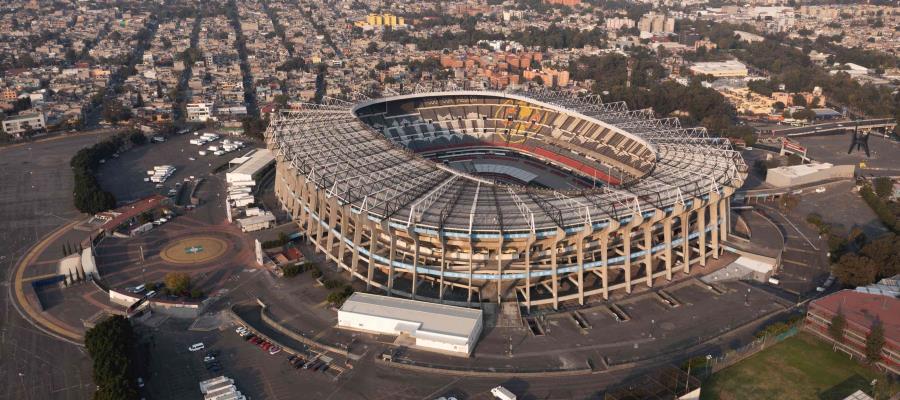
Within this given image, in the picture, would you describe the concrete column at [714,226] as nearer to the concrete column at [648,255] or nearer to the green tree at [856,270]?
the concrete column at [648,255]

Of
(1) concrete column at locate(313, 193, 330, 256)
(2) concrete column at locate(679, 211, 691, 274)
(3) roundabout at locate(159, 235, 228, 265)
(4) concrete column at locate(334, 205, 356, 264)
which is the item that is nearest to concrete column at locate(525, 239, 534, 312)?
(4) concrete column at locate(334, 205, 356, 264)

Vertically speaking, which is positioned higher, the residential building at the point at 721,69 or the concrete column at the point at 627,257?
the residential building at the point at 721,69

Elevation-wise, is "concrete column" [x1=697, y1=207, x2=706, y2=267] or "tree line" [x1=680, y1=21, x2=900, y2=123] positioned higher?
"tree line" [x1=680, y1=21, x2=900, y2=123]

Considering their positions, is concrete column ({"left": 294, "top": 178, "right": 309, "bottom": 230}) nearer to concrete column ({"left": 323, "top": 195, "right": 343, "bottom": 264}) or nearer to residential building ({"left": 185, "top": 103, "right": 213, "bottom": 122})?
concrete column ({"left": 323, "top": 195, "right": 343, "bottom": 264})

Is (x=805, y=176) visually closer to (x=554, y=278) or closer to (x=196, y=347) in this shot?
(x=554, y=278)

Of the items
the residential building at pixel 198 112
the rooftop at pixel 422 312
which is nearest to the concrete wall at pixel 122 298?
A: the rooftop at pixel 422 312

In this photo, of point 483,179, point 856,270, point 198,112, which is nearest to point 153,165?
point 198,112
